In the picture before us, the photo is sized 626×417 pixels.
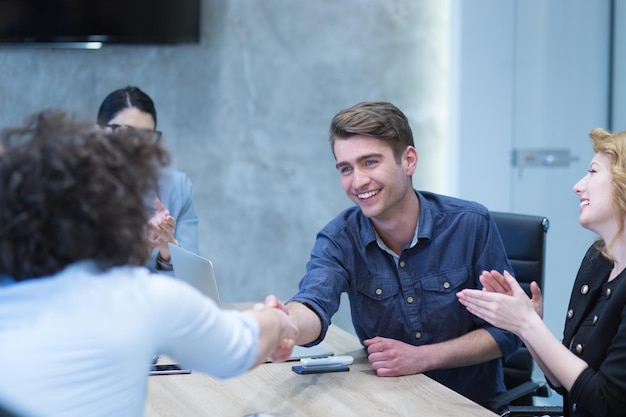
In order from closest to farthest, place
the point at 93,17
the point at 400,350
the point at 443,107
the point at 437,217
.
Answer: the point at 400,350, the point at 437,217, the point at 93,17, the point at 443,107

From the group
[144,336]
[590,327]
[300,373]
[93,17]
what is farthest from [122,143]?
[93,17]

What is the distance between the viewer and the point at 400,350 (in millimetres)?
2223

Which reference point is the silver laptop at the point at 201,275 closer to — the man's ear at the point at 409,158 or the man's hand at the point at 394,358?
the man's hand at the point at 394,358

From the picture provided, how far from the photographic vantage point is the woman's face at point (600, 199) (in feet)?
6.70

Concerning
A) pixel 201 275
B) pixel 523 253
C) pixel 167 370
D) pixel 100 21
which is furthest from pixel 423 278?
pixel 100 21

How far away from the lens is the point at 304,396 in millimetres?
2025

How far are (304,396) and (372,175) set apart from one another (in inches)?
31.3

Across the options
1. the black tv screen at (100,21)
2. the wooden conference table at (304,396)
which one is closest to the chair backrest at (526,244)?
the wooden conference table at (304,396)

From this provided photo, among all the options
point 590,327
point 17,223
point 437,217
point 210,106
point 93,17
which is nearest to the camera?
point 17,223

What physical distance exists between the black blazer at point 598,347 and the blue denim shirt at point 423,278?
316 millimetres

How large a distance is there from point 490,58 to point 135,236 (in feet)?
12.5

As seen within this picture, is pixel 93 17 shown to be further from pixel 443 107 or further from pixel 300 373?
pixel 300 373

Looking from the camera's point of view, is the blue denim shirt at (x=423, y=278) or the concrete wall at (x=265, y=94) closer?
the blue denim shirt at (x=423, y=278)

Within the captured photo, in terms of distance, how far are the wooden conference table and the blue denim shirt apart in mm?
253
